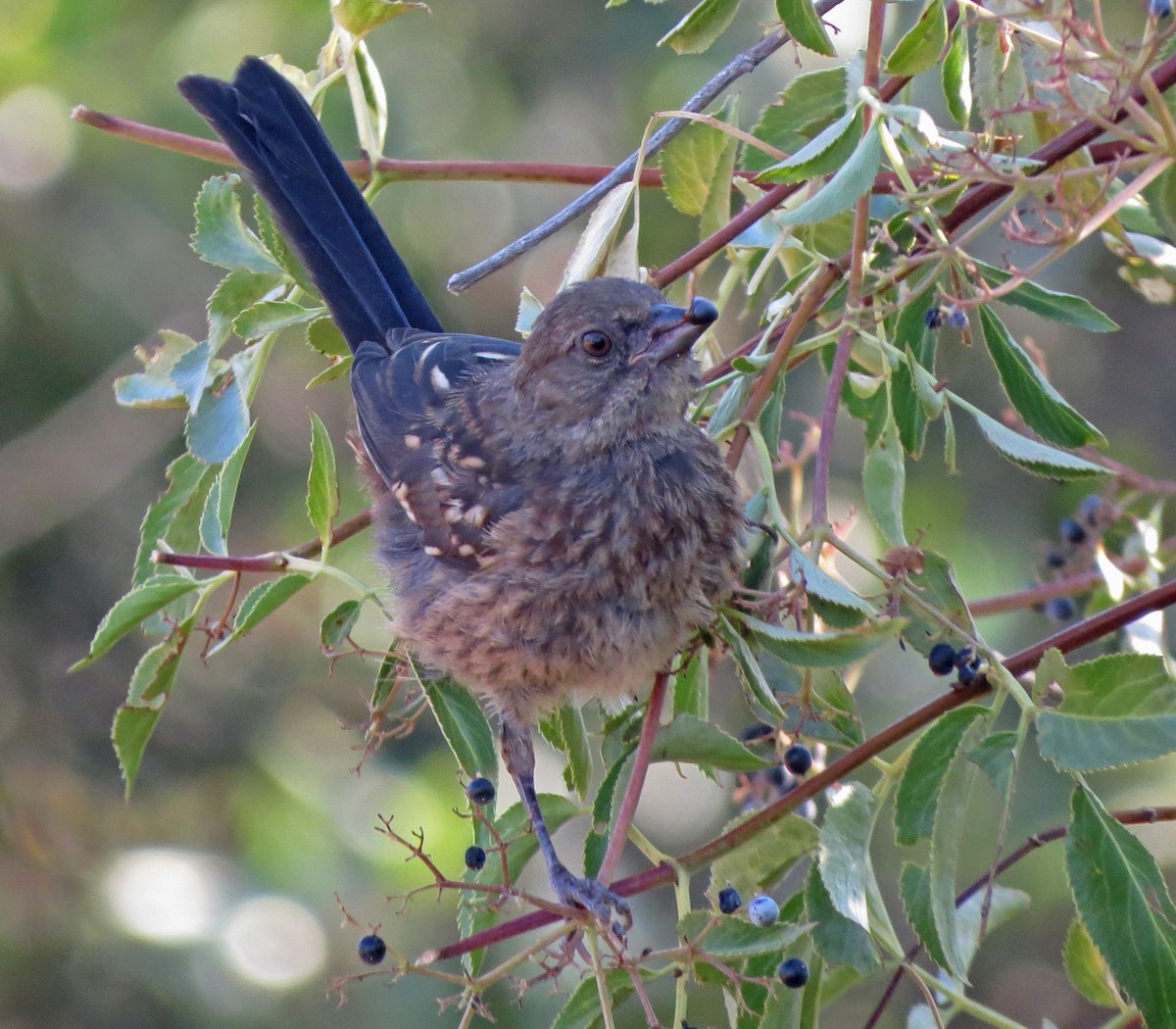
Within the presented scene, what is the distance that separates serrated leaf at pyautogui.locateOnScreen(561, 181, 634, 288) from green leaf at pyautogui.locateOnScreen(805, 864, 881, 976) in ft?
3.19

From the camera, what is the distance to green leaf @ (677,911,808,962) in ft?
5.23

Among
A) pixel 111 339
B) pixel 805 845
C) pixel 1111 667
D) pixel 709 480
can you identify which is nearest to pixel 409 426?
pixel 709 480

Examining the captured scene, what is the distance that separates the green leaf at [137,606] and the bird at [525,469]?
576mm

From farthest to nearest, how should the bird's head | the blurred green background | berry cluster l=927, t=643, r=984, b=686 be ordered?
1. the blurred green background
2. the bird's head
3. berry cluster l=927, t=643, r=984, b=686

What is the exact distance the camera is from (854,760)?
66.1 inches

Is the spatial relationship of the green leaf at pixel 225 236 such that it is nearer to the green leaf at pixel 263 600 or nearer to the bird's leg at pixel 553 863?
the green leaf at pixel 263 600

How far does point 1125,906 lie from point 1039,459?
527 millimetres

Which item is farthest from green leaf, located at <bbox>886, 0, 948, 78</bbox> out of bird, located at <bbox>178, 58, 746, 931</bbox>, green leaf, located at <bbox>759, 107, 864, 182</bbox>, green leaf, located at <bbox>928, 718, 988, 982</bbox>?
green leaf, located at <bbox>928, 718, 988, 982</bbox>

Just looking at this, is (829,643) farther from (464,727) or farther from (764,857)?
(464,727)

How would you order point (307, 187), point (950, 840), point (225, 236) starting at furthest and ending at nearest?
1. point (307, 187)
2. point (225, 236)
3. point (950, 840)

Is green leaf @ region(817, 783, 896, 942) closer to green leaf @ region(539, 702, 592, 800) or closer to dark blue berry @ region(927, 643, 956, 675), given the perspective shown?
dark blue berry @ region(927, 643, 956, 675)

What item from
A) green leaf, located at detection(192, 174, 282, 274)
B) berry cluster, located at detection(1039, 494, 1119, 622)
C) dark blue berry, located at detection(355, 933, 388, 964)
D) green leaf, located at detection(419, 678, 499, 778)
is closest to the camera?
dark blue berry, located at detection(355, 933, 388, 964)

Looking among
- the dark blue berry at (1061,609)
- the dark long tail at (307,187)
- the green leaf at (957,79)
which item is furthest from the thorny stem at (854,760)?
the dark long tail at (307,187)

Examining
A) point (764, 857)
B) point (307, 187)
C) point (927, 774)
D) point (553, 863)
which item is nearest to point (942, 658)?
point (927, 774)
